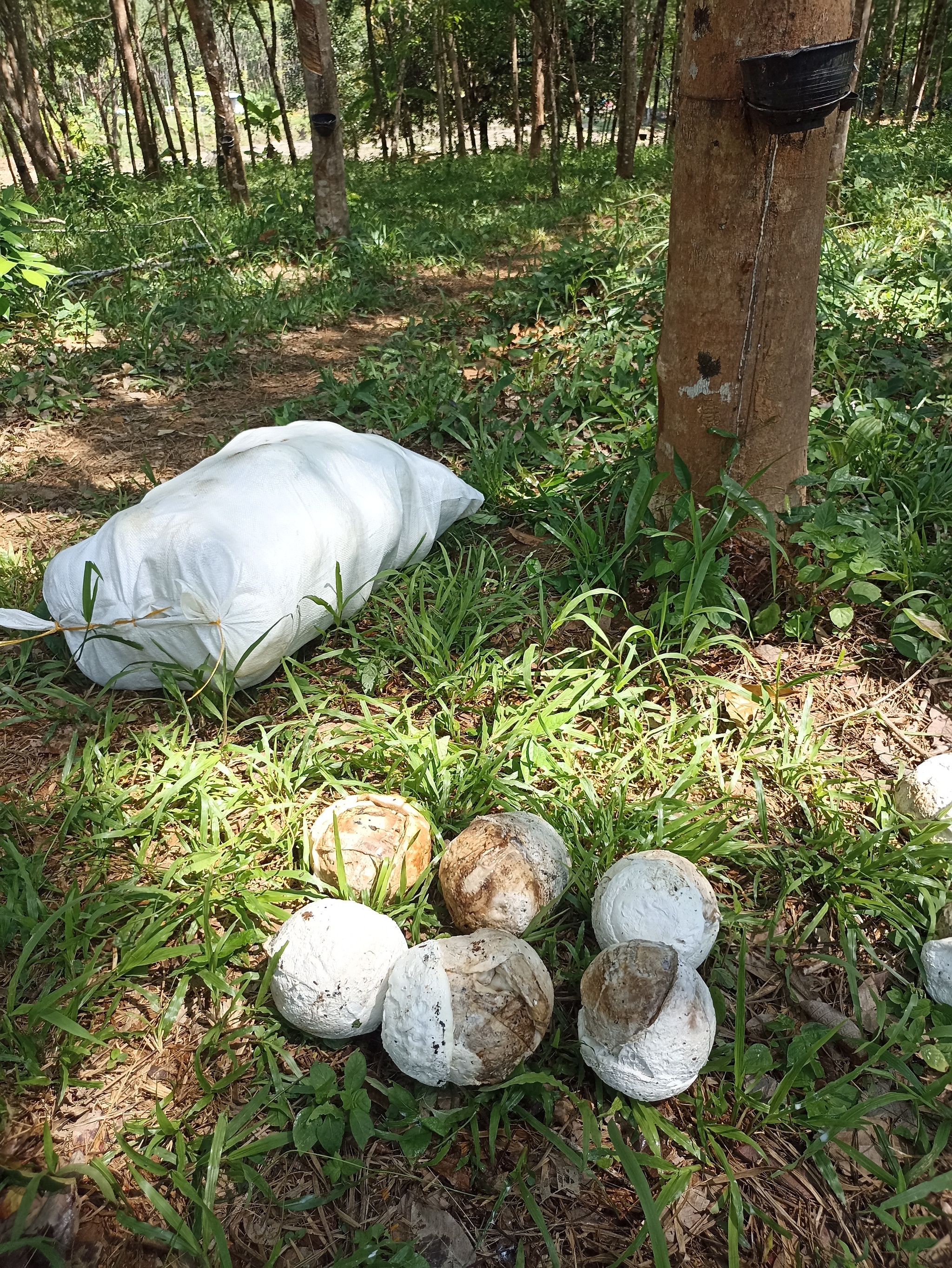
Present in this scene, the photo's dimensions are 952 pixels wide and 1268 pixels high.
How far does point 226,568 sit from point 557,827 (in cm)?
118

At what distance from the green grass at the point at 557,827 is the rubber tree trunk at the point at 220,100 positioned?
598 centimetres

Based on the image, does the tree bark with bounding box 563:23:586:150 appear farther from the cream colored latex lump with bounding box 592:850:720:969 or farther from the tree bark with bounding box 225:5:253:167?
the cream colored latex lump with bounding box 592:850:720:969

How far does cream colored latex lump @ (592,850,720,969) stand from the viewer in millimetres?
1646

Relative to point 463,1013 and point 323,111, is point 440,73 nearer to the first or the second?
point 323,111

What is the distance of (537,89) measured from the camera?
1209 cm

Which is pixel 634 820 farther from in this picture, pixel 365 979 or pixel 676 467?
pixel 676 467

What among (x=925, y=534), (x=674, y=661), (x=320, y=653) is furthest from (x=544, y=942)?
(x=925, y=534)

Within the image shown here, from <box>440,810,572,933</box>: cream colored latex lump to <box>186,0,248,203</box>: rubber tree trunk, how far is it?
8.51 meters

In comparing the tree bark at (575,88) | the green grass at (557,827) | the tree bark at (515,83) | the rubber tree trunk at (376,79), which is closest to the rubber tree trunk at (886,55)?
the tree bark at (575,88)

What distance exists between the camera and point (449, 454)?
3840 millimetres

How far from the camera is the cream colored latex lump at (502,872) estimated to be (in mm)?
1773

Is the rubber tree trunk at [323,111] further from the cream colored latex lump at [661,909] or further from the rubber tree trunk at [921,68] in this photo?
the rubber tree trunk at [921,68]

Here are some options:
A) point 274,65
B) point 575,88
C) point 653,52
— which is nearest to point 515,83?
point 575,88

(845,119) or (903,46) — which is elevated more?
(903,46)
